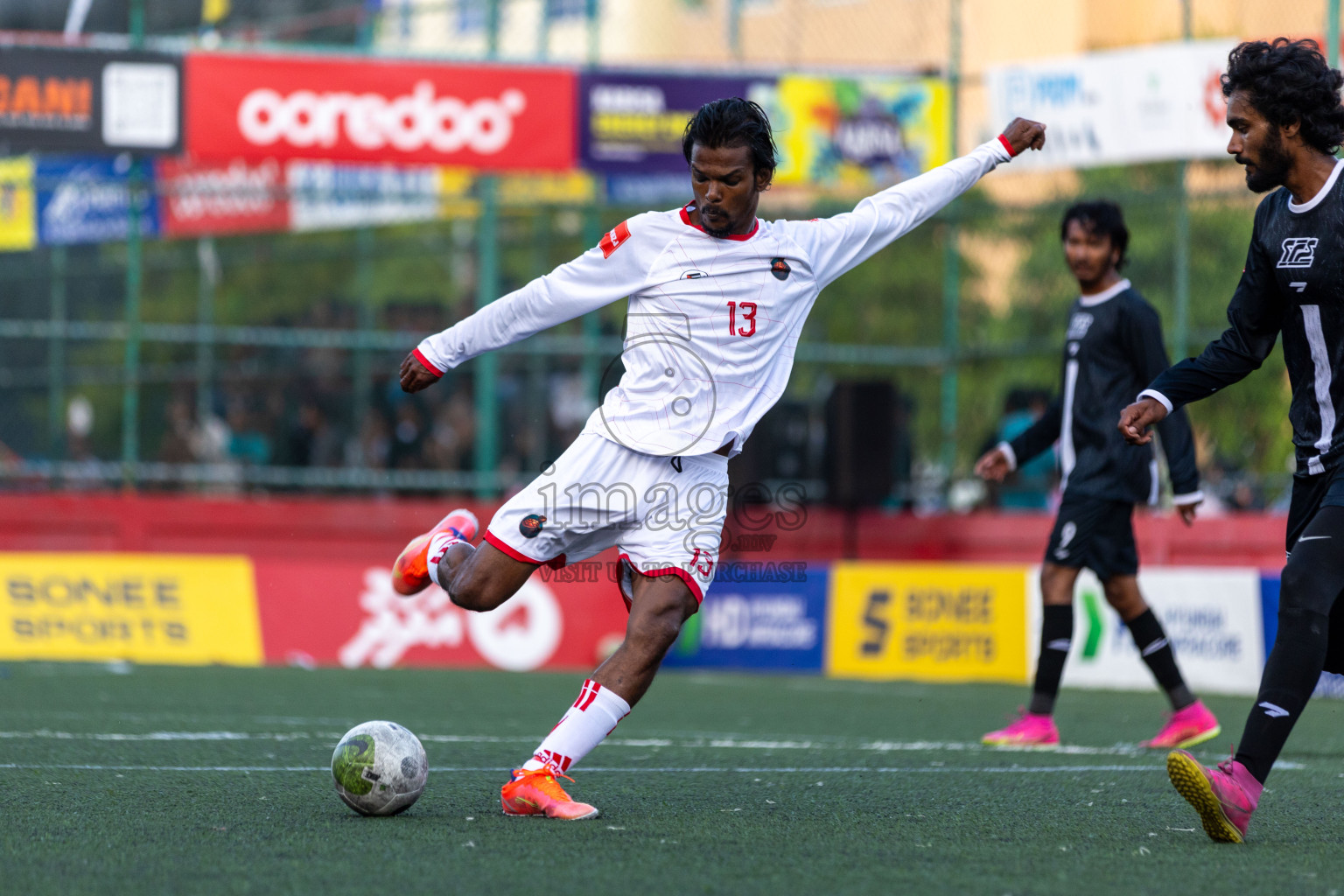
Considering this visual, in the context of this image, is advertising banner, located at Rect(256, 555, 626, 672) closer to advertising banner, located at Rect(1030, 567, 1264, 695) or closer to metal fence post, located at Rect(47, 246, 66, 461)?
advertising banner, located at Rect(1030, 567, 1264, 695)

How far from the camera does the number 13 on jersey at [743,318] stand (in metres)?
5.38

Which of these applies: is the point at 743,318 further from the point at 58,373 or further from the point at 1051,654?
the point at 58,373

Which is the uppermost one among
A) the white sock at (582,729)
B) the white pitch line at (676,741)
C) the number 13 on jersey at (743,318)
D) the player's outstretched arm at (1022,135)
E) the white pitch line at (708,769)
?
the player's outstretched arm at (1022,135)

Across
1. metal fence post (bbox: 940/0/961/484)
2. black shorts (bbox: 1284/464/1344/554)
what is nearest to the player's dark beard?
black shorts (bbox: 1284/464/1344/554)

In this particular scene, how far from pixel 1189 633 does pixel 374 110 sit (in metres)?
8.26

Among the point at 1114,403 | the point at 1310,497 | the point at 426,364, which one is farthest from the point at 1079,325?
the point at 426,364

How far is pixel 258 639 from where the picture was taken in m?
13.7

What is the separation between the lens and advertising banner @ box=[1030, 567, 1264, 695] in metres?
11.8

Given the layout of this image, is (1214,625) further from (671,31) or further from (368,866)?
(671,31)

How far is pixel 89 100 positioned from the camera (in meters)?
14.9

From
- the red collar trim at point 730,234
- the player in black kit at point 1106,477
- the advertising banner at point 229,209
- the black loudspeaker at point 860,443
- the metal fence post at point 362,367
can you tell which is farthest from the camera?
the advertising banner at point 229,209

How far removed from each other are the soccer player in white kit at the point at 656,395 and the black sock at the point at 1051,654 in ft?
9.93

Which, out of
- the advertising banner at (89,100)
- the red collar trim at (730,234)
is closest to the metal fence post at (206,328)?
the advertising banner at (89,100)

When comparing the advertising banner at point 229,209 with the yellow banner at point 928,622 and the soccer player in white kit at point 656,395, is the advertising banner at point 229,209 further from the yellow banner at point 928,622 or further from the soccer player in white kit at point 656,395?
the soccer player in white kit at point 656,395
